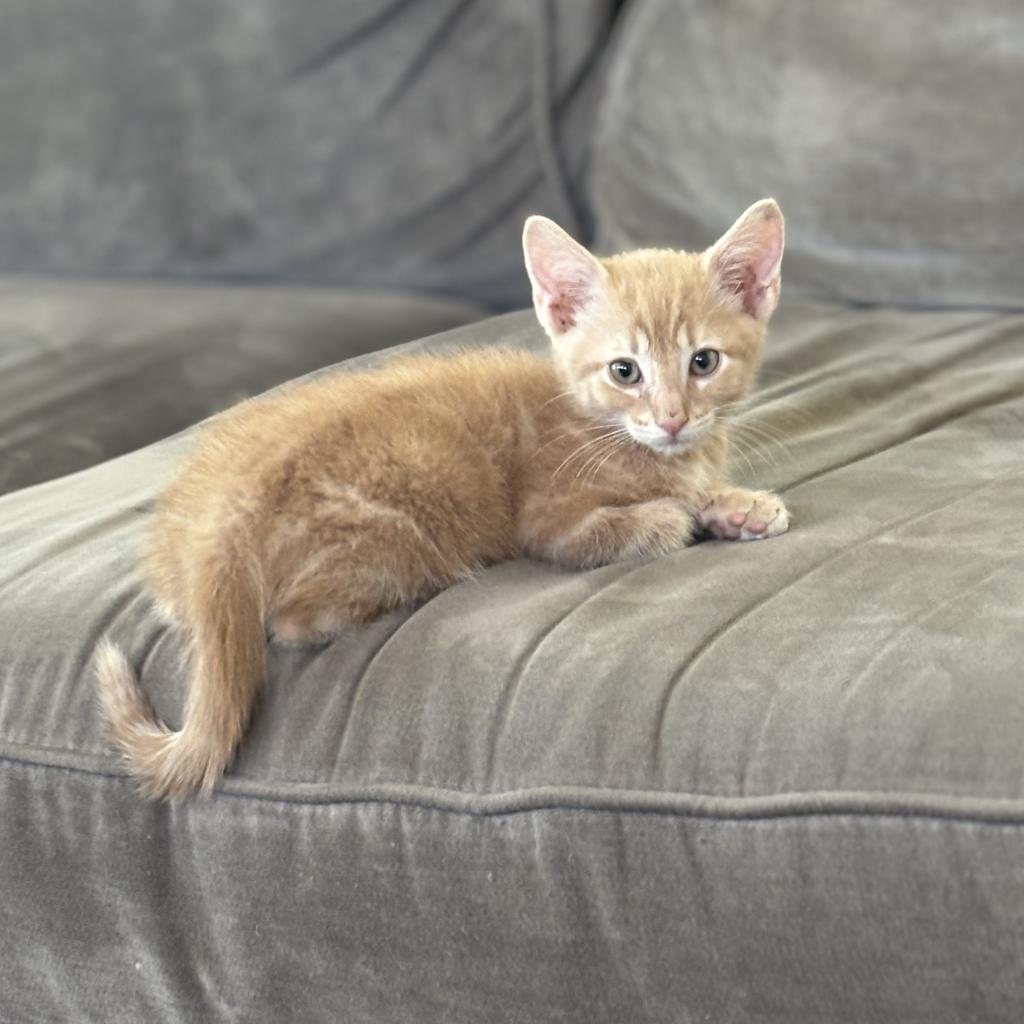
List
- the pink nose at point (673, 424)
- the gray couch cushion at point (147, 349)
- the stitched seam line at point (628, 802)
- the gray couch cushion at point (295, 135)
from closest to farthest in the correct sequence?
the stitched seam line at point (628, 802), the pink nose at point (673, 424), the gray couch cushion at point (147, 349), the gray couch cushion at point (295, 135)

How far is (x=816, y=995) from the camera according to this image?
0.92 m

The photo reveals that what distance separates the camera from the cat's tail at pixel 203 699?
3.56 feet

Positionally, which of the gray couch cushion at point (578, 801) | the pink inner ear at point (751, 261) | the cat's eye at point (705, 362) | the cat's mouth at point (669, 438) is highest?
the pink inner ear at point (751, 261)

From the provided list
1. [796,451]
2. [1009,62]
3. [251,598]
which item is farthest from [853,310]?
[251,598]

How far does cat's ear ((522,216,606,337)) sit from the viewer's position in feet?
4.81

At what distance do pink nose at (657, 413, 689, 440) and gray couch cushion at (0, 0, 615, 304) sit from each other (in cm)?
100

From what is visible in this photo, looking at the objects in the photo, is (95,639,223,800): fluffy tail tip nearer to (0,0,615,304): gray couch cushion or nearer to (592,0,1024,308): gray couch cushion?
(592,0,1024,308): gray couch cushion

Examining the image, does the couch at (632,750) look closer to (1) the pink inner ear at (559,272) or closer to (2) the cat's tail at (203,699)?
(2) the cat's tail at (203,699)

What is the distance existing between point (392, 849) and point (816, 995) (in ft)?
1.01

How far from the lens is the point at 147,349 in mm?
2053

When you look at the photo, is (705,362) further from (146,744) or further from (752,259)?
(146,744)

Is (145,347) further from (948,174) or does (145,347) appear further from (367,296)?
(948,174)

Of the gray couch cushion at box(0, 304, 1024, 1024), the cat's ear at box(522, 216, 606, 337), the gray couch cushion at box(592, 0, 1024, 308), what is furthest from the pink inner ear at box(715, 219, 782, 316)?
the gray couch cushion at box(592, 0, 1024, 308)

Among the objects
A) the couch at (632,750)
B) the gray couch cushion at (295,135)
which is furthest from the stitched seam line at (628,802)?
the gray couch cushion at (295,135)
